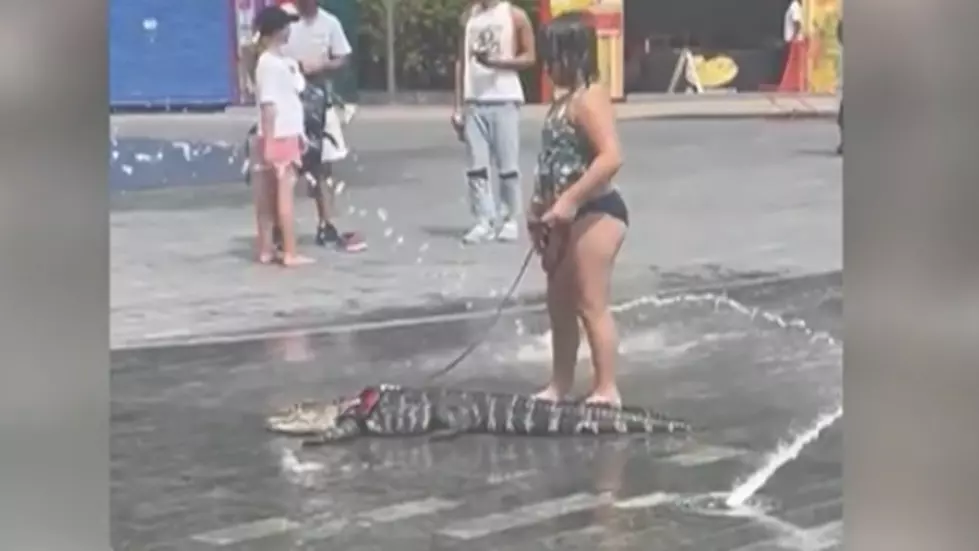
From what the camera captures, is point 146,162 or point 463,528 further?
point 146,162

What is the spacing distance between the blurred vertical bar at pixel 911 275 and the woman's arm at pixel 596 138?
0.82 feet

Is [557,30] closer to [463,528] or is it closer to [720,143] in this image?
[720,143]

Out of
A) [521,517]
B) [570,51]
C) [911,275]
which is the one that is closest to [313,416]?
[521,517]


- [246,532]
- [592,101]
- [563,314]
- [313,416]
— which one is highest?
[592,101]

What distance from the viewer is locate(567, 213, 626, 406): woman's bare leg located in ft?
5.64

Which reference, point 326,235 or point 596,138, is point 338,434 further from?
point 596,138

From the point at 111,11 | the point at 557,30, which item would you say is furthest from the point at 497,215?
the point at 111,11

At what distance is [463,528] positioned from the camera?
166 centimetres

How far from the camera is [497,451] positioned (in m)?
1.73

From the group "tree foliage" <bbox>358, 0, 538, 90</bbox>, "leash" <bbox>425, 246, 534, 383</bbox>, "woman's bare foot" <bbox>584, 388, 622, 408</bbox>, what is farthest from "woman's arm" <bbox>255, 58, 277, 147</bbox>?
"woman's bare foot" <bbox>584, 388, 622, 408</bbox>

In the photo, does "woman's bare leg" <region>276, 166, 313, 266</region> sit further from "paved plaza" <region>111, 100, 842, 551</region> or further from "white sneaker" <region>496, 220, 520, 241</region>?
"white sneaker" <region>496, 220, 520, 241</region>

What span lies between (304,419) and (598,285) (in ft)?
1.15

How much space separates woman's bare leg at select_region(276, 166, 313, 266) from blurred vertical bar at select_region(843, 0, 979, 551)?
60 cm

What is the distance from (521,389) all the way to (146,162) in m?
0.49
